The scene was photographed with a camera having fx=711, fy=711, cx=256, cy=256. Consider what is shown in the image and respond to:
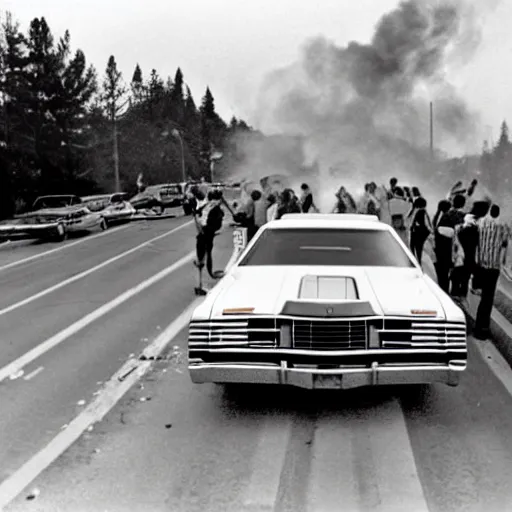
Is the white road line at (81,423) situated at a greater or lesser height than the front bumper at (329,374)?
lesser

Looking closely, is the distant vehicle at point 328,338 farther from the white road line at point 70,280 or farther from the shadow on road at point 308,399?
the white road line at point 70,280

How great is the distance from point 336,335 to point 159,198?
94.8 ft

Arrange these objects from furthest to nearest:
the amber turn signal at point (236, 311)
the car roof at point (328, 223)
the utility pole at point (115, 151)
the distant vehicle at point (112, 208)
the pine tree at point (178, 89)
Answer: the pine tree at point (178, 89)
the utility pole at point (115, 151)
the distant vehicle at point (112, 208)
the car roof at point (328, 223)
the amber turn signal at point (236, 311)

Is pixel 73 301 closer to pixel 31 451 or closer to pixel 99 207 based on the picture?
pixel 31 451

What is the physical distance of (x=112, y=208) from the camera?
27.7 metres

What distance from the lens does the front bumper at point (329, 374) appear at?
5.31m

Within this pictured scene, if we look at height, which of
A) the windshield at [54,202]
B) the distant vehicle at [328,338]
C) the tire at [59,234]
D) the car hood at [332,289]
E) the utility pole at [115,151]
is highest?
the utility pole at [115,151]

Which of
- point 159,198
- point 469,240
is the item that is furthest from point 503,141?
point 469,240

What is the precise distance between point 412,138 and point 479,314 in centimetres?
3680

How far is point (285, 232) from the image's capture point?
769 centimetres

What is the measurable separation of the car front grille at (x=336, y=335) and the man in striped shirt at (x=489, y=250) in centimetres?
317

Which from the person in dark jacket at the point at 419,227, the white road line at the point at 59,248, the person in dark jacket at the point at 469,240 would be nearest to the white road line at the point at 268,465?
the person in dark jacket at the point at 469,240

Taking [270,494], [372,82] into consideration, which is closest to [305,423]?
[270,494]

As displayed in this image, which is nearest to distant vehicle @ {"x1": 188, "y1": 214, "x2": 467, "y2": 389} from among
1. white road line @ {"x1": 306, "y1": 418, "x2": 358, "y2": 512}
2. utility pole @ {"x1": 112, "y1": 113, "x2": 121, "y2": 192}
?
white road line @ {"x1": 306, "y1": 418, "x2": 358, "y2": 512}
